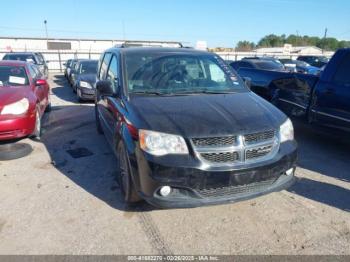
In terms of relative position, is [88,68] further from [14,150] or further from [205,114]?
[205,114]

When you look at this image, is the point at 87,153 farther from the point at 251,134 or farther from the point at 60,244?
the point at 251,134

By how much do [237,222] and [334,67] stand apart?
140 inches

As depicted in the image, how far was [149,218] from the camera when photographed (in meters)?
3.46

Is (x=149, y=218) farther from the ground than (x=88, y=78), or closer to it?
closer to it

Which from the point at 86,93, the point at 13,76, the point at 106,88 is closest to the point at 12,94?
the point at 13,76

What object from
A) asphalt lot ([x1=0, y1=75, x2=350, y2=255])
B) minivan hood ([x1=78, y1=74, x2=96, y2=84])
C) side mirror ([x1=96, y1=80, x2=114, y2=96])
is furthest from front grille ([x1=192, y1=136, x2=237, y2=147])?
minivan hood ([x1=78, y1=74, x2=96, y2=84])

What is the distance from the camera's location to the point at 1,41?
40.6m

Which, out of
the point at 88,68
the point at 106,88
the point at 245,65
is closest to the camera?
the point at 106,88

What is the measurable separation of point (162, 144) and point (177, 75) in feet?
5.07

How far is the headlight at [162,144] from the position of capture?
299cm

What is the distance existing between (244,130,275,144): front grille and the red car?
3.99 meters

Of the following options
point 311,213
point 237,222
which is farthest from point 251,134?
point 311,213

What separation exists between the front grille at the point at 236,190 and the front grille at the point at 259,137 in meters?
0.44

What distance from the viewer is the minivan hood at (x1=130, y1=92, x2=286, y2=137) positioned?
3.08m
